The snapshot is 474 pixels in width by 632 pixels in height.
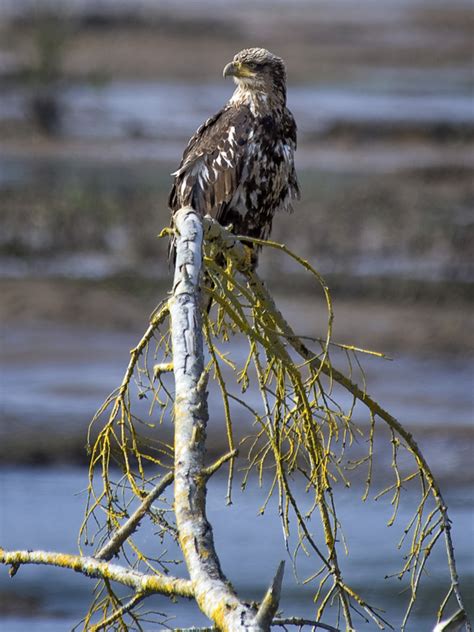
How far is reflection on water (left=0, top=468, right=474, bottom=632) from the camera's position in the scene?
28.5ft

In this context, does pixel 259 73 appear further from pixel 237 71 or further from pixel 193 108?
pixel 193 108

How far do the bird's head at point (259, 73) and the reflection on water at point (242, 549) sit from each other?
274 centimetres

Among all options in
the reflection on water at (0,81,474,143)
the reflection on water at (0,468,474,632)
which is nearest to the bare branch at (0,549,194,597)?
the reflection on water at (0,468,474,632)

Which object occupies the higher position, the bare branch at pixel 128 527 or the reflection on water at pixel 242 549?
the bare branch at pixel 128 527

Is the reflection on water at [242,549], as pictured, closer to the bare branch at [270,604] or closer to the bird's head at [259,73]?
the bird's head at [259,73]

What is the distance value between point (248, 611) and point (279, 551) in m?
6.49

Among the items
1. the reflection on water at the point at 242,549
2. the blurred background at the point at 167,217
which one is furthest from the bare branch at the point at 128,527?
the blurred background at the point at 167,217

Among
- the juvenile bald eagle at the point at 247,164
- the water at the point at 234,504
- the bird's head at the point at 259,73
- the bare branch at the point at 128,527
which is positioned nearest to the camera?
the bare branch at the point at 128,527

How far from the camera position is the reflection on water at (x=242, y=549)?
8695mm

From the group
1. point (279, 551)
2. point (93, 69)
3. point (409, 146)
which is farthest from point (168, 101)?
point (279, 551)

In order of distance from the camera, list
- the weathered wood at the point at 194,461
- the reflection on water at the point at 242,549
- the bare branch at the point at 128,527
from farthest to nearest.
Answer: the reflection on water at the point at 242,549 < the bare branch at the point at 128,527 < the weathered wood at the point at 194,461

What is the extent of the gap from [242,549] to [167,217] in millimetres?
9068

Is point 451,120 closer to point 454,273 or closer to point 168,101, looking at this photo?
point 168,101

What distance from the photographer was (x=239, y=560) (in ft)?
29.9
